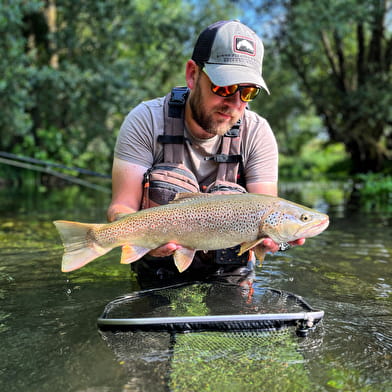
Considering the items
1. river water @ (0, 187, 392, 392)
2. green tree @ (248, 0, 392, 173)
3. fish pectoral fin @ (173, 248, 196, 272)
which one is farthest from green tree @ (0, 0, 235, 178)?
fish pectoral fin @ (173, 248, 196, 272)

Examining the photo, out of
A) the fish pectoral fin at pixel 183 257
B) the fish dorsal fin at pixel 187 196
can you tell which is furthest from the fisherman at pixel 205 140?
the fish pectoral fin at pixel 183 257

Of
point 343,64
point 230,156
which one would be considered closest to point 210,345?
point 230,156

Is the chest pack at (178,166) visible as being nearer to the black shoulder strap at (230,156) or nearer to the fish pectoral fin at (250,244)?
the black shoulder strap at (230,156)

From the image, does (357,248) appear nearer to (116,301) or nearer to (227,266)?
(227,266)

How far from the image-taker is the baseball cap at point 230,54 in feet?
11.0

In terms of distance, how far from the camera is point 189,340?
9.04 ft

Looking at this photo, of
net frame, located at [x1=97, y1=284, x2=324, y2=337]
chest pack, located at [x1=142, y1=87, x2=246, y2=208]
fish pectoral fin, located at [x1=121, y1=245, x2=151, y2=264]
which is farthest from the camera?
chest pack, located at [x1=142, y1=87, x2=246, y2=208]

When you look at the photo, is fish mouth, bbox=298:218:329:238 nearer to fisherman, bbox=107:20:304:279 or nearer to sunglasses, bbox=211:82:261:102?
fisherman, bbox=107:20:304:279

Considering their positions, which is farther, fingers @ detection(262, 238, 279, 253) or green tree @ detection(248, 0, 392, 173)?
green tree @ detection(248, 0, 392, 173)

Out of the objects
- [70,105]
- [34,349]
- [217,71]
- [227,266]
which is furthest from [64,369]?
[70,105]

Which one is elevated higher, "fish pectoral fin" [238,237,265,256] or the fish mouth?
the fish mouth

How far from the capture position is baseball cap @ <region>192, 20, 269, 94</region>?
11.0ft

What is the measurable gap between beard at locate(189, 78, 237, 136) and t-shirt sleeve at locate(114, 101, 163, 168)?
13.3 inches

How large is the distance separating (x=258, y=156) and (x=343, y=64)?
769 inches
